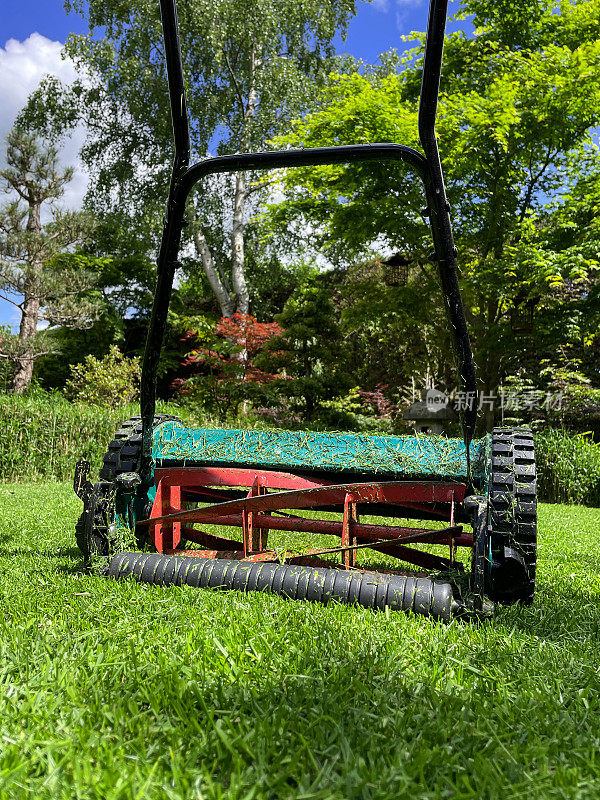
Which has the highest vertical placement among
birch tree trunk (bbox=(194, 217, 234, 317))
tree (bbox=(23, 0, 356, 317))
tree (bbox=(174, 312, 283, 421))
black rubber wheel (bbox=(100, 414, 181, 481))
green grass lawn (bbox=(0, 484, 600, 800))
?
tree (bbox=(23, 0, 356, 317))

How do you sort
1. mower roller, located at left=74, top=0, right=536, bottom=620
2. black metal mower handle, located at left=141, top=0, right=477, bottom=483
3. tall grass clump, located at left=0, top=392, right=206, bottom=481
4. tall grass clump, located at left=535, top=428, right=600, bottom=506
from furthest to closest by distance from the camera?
tall grass clump, located at left=535, top=428, right=600, bottom=506, tall grass clump, located at left=0, top=392, right=206, bottom=481, mower roller, located at left=74, top=0, right=536, bottom=620, black metal mower handle, located at left=141, top=0, right=477, bottom=483

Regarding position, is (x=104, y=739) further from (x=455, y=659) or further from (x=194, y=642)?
(x=455, y=659)

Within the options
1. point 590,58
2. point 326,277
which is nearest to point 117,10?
point 326,277

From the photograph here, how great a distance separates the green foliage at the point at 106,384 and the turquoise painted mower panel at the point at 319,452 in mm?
11188

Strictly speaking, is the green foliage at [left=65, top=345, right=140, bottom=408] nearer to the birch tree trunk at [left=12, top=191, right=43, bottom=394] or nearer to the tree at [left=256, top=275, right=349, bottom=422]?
the birch tree trunk at [left=12, top=191, right=43, bottom=394]

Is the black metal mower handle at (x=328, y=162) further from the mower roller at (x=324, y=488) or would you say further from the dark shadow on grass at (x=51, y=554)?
the dark shadow on grass at (x=51, y=554)

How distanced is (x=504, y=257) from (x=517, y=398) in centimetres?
286

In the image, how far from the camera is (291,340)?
13.0 m

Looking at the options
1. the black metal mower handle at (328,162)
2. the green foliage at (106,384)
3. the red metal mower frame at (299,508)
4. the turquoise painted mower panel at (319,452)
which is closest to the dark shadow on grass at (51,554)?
the red metal mower frame at (299,508)

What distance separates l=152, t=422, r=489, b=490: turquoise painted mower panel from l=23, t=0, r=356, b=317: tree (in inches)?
558

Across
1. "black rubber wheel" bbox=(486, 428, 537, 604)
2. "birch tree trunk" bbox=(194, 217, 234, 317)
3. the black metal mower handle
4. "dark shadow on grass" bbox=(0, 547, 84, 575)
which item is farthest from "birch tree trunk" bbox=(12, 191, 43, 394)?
"black rubber wheel" bbox=(486, 428, 537, 604)

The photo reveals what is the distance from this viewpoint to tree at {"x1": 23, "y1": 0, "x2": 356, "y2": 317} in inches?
661

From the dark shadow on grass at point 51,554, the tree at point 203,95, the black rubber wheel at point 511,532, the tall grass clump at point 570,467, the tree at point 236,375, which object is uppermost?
the tree at point 203,95

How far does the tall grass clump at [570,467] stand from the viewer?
9.40 meters
